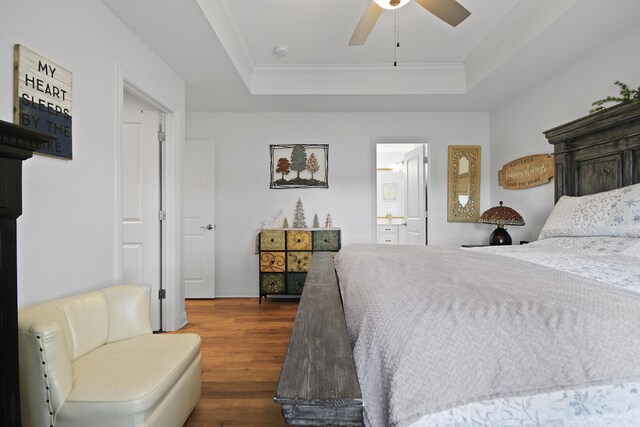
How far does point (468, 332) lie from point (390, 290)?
0.30 metres

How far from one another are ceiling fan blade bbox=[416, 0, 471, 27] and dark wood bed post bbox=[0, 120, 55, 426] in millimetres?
2101

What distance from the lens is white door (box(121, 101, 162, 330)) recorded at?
294 centimetres

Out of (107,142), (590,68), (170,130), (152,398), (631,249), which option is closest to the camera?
(152,398)

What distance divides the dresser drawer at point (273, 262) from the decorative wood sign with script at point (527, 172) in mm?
2807

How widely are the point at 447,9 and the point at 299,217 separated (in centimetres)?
280

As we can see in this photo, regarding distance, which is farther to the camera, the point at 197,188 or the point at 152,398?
the point at 197,188

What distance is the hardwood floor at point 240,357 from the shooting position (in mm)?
1717

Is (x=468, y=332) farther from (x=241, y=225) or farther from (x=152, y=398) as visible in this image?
(x=241, y=225)

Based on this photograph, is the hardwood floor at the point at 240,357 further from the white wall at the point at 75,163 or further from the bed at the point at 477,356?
the bed at the point at 477,356

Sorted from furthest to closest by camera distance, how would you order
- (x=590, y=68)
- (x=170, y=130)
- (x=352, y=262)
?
(x=170, y=130), (x=590, y=68), (x=352, y=262)

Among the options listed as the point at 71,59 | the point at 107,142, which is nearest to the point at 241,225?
the point at 107,142

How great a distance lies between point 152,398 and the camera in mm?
1229

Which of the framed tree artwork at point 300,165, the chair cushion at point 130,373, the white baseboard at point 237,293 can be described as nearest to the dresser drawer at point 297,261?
the white baseboard at point 237,293

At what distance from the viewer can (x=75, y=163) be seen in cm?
182
